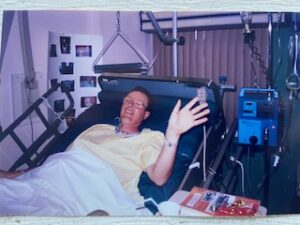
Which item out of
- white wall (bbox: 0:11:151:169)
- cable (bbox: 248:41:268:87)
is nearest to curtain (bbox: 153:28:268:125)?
cable (bbox: 248:41:268:87)

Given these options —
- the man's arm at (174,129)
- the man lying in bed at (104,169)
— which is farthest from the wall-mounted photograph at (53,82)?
the man's arm at (174,129)

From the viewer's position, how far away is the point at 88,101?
2.75ft

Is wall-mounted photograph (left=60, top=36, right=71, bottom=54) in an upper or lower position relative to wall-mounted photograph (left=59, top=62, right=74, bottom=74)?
upper

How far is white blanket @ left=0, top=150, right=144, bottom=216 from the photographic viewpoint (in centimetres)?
79

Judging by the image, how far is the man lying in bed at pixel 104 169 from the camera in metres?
0.79

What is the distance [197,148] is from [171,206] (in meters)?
0.14

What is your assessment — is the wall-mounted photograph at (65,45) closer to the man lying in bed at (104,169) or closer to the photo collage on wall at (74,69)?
the photo collage on wall at (74,69)

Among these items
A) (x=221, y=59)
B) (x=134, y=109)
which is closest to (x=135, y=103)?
(x=134, y=109)

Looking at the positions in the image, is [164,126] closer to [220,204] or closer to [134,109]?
[134,109]

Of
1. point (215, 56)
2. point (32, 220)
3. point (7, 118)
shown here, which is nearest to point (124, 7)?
point (215, 56)

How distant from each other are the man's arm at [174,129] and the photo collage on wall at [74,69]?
18 centimetres

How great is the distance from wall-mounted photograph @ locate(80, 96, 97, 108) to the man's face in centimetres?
7

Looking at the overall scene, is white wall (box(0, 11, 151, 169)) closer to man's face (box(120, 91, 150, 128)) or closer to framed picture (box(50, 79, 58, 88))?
framed picture (box(50, 79, 58, 88))

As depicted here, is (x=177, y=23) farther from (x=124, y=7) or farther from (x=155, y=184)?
(x=155, y=184)
